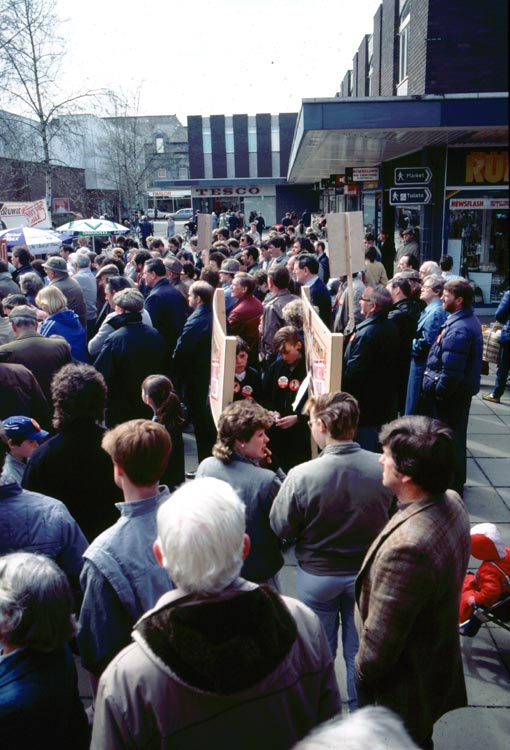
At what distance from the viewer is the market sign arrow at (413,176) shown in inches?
450

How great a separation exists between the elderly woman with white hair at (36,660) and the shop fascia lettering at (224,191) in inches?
2134

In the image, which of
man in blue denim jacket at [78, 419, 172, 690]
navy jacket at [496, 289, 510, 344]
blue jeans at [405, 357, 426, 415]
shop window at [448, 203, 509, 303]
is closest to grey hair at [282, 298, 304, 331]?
blue jeans at [405, 357, 426, 415]

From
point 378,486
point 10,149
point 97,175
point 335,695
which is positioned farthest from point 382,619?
point 97,175

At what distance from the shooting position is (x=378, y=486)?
322 centimetres

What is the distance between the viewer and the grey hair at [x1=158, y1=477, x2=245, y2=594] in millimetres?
1772

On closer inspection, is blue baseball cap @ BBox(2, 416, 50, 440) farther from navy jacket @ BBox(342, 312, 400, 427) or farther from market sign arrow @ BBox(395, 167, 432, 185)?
market sign arrow @ BBox(395, 167, 432, 185)

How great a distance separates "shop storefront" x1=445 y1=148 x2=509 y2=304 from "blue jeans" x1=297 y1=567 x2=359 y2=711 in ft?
38.7

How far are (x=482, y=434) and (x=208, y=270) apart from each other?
381cm

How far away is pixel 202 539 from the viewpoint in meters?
1.80

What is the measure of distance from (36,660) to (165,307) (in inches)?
231

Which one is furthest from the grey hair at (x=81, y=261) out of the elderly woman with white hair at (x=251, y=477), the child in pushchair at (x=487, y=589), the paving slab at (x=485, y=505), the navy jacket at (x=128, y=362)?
the child in pushchair at (x=487, y=589)

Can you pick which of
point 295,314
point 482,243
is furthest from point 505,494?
point 482,243

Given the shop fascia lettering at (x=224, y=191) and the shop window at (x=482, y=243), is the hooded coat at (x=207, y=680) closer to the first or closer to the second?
the shop window at (x=482, y=243)

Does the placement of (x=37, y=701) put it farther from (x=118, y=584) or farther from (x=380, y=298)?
(x=380, y=298)
